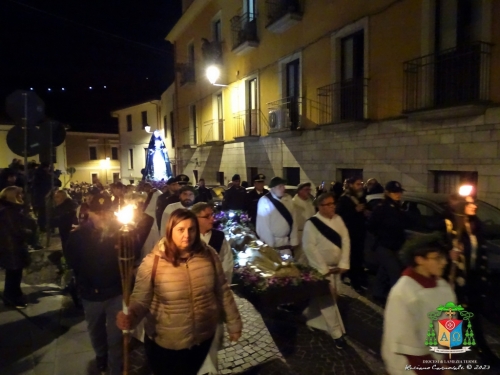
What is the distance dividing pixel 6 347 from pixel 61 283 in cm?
251

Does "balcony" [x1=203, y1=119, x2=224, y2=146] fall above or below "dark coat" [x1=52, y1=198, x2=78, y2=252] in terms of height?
above

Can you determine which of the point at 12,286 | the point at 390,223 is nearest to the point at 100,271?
the point at 12,286

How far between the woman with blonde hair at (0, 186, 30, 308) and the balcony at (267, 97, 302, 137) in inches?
407

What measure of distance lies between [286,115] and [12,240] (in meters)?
11.0

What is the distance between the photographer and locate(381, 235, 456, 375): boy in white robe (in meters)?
2.78

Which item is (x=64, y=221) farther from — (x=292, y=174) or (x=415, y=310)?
(x=292, y=174)

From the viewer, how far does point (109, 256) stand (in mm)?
3752

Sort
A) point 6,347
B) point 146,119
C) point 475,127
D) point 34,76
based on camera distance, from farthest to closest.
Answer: point 34,76 → point 146,119 → point 475,127 → point 6,347

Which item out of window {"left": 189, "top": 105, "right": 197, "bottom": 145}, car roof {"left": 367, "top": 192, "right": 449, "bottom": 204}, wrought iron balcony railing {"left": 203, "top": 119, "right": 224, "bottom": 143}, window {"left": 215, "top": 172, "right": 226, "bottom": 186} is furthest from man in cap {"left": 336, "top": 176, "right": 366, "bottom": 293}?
window {"left": 189, "top": 105, "right": 197, "bottom": 145}

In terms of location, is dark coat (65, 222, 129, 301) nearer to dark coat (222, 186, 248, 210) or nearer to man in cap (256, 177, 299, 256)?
man in cap (256, 177, 299, 256)

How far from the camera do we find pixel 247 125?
61.4 ft

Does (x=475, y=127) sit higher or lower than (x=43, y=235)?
higher

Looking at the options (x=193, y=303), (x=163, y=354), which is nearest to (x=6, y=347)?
(x=163, y=354)

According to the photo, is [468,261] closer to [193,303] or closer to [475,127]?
[193,303]
